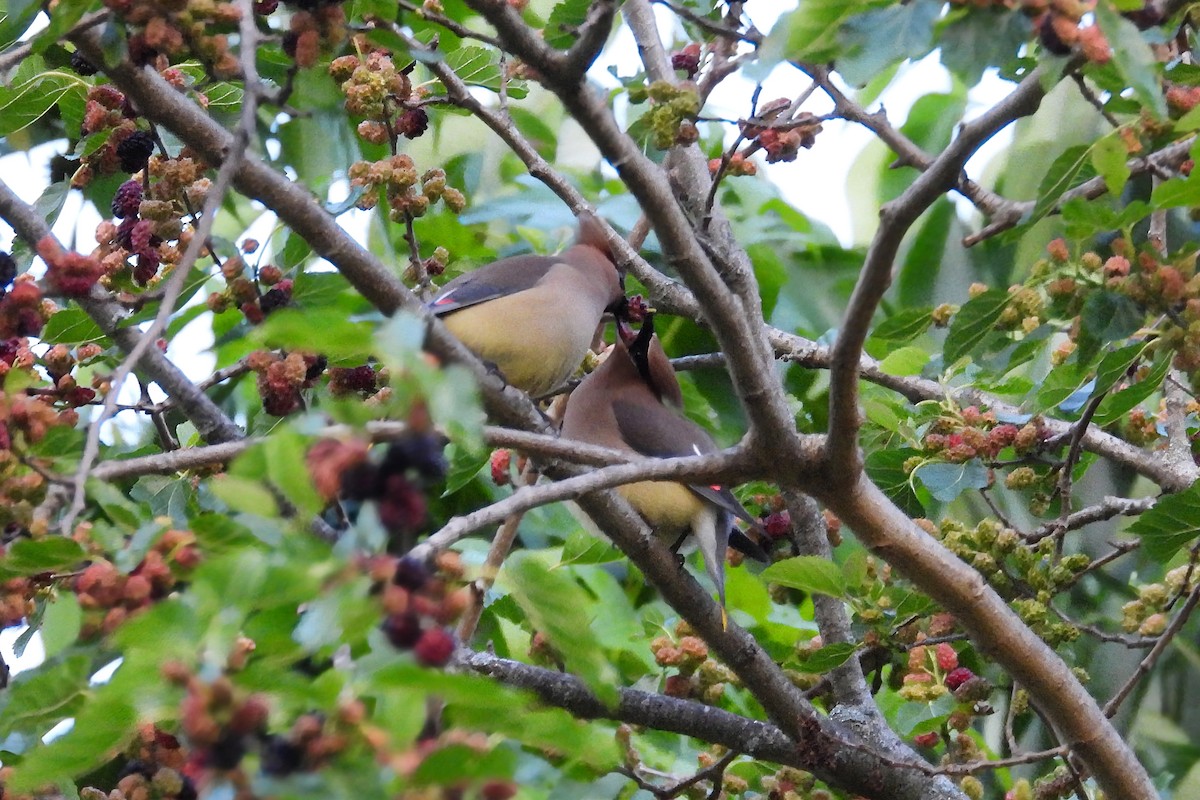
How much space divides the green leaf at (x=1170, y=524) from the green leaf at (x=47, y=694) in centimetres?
198


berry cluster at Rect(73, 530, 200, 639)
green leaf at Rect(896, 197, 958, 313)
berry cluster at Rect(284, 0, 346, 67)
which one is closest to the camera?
berry cluster at Rect(73, 530, 200, 639)

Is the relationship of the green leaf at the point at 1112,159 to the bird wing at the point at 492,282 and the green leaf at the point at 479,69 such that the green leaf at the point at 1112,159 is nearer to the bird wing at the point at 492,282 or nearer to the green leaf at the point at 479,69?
the green leaf at the point at 479,69

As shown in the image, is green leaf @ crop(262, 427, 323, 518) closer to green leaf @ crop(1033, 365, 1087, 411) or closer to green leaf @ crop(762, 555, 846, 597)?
green leaf @ crop(762, 555, 846, 597)

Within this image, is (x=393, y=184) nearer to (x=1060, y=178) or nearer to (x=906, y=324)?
(x=906, y=324)

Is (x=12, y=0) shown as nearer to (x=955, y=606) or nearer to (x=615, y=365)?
(x=955, y=606)

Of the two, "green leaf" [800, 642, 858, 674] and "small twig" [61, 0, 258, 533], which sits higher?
"small twig" [61, 0, 258, 533]

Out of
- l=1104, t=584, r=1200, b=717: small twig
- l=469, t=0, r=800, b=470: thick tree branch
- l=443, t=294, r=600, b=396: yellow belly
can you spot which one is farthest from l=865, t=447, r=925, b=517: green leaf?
l=443, t=294, r=600, b=396: yellow belly

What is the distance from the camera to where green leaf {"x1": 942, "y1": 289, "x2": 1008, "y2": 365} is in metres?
2.62

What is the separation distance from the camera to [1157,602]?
9.73ft

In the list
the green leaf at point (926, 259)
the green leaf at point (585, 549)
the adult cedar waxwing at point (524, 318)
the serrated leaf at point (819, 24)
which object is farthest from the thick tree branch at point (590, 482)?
the green leaf at point (926, 259)

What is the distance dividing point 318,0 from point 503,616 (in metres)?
1.66

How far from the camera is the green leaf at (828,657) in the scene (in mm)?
2904

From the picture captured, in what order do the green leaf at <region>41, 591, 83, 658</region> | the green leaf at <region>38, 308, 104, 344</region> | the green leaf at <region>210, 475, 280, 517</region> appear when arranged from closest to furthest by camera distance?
the green leaf at <region>210, 475, 280, 517</region>
the green leaf at <region>41, 591, 83, 658</region>
the green leaf at <region>38, 308, 104, 344</region>

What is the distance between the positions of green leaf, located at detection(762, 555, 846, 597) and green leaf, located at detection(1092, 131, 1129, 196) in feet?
3.00
